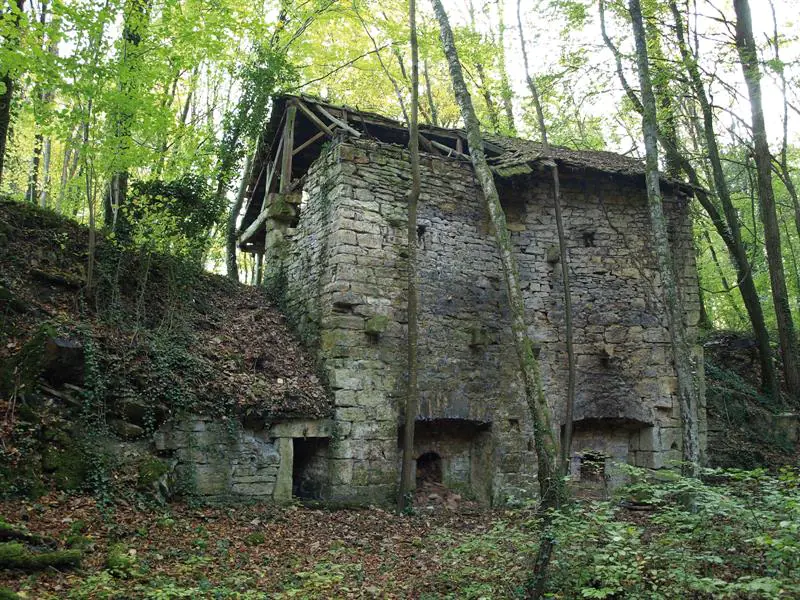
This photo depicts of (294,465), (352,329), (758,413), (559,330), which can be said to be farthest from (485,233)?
(758,413)

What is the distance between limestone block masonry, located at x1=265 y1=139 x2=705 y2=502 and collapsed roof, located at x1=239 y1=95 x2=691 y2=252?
1.19ft

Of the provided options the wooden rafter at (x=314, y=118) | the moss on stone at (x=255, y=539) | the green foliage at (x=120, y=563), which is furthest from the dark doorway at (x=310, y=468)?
the wooden rafter at (x=314, y=118)

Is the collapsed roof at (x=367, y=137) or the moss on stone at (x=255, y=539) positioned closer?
the moss on stone at (x=255, y=539)

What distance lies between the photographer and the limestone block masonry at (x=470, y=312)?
834 cm

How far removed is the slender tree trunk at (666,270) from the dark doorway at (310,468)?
4.82 meters

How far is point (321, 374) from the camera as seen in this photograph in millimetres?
8383

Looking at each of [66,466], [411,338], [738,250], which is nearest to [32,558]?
[66,466]

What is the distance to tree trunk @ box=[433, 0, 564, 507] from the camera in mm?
6302

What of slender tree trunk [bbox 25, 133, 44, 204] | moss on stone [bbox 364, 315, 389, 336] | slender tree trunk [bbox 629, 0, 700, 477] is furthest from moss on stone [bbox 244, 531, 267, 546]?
slender tree trunk [bbox 25, 133, 44, 204]

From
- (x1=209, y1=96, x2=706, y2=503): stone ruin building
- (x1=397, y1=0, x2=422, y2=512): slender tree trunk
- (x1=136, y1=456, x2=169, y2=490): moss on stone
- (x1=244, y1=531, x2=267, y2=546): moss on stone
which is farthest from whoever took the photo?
(x1=209, y1=96, x2=706, y2=503): stone ruin building

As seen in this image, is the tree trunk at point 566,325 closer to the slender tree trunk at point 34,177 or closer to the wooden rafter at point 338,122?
the wooden rafter at point 338,122

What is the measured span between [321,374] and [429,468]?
7.44ft

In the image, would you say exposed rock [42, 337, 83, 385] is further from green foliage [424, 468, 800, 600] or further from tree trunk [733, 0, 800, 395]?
tree trunk [733, 0, 800, 395]

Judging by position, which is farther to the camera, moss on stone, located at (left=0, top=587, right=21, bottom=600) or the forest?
the forest
